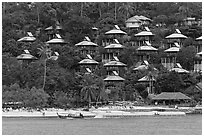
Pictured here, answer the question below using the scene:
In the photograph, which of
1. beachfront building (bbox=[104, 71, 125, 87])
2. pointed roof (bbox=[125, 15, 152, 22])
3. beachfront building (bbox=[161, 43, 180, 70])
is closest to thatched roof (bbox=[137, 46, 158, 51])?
beachfront building (bbox=[161, 43, 180, 70])

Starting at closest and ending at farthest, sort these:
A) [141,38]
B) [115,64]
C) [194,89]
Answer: [194,89]
[115,64]
[141,38]

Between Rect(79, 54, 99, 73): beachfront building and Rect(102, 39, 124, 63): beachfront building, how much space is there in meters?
2.52

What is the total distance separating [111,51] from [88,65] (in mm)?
3760

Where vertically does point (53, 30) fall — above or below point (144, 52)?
above

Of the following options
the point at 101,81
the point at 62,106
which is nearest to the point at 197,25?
the point at 101,81

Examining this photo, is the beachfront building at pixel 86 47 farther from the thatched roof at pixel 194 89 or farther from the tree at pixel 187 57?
the thatched roof at pixel 194 89

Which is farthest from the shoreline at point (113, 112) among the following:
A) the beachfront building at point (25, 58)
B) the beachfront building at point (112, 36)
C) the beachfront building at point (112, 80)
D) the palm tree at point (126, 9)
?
the palm tree at point (126, 9)

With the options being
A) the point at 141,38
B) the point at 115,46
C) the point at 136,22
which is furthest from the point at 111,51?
the point at 136,22

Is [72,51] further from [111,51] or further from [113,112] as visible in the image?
[113,112]

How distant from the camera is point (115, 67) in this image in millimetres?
80625

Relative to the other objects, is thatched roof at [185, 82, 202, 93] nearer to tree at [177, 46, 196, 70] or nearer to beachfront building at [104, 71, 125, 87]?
tree at [177, 46, 196, 70]

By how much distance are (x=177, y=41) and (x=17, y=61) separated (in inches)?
765

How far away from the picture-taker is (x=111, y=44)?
84125 mm

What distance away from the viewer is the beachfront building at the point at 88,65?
265ft
